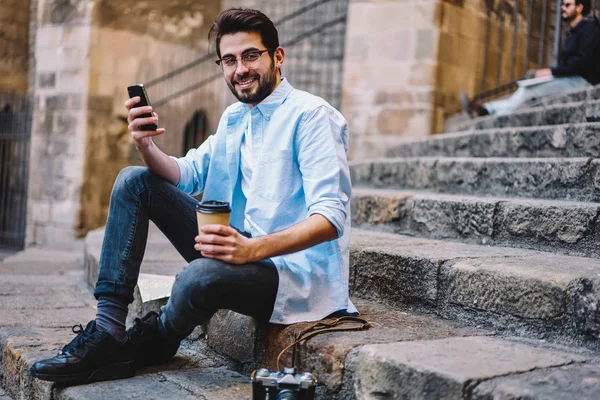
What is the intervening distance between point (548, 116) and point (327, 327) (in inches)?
108

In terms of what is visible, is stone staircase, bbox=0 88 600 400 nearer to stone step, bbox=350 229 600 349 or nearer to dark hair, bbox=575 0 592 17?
stone step, bbox=350 229 600 349

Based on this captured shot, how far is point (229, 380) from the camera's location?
2139 millimetres

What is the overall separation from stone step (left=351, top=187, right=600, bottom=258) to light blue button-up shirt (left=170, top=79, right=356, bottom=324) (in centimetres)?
87

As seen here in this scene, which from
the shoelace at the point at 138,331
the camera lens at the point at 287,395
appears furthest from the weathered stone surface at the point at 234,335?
the camera lens at the point at 287,395

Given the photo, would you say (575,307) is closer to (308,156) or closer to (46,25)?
(308,156)

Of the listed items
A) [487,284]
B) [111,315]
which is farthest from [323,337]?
[111,315]

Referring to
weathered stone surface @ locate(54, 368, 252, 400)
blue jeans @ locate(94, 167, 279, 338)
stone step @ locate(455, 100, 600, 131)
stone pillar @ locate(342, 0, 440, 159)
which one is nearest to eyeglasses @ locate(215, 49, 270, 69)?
blue jeans @ locate(94, 167, 279, 338)

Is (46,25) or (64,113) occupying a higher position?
(46,25)

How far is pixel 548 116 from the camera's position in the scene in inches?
164

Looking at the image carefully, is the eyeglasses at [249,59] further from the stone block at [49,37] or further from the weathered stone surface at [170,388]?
the stone block at [49,37]

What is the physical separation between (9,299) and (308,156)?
2.26 metres

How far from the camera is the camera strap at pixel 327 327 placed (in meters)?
1.97

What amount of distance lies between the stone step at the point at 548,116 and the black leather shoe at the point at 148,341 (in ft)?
9.17

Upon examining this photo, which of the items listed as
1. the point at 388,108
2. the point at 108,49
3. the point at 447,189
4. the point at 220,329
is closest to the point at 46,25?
the point at 108,49
